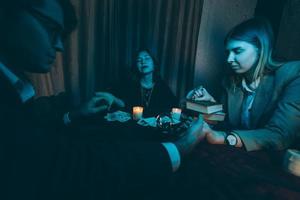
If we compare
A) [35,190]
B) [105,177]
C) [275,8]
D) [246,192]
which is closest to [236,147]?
[246,192]

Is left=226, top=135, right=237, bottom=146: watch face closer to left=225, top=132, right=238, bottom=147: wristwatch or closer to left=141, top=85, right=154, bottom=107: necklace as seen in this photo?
left=225, top=132, right=238, bottom=147: wristwatch

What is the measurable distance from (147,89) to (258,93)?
5.62 feet

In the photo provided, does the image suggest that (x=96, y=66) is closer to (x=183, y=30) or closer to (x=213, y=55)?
(x=183, y=30)

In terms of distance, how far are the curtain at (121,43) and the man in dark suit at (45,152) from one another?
168cm

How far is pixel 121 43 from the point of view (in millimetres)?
3186

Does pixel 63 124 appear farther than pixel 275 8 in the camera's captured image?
No

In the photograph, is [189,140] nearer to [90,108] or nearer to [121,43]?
[90,108]

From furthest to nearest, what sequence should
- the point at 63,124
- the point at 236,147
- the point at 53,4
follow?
1. the point at 63,124
2. the point at 236,147
3. the point at 53,4

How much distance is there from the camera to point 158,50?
3.42m

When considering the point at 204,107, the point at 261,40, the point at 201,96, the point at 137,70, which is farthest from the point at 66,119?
the point at 261,40

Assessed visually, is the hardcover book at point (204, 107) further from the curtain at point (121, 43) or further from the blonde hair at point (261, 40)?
the curtain at point (121, 43)

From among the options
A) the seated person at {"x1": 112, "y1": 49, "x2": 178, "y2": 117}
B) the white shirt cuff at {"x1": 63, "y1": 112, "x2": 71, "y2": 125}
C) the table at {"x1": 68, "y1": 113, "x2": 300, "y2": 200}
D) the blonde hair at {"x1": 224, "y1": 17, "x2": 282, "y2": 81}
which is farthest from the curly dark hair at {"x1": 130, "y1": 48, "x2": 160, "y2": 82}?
the table at {"x1": 68, "y1": 113, "x2": 300, "y2": 200}

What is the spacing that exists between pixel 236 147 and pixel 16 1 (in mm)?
1454

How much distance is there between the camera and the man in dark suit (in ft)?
2.58
